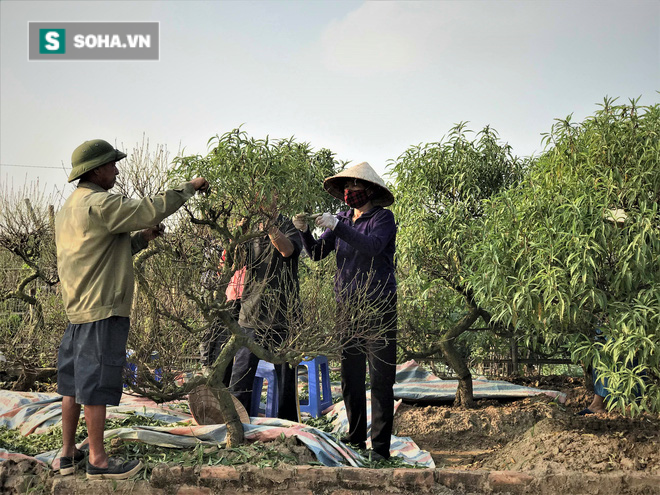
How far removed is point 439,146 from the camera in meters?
5.86

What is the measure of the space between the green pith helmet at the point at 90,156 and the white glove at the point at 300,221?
3.39 feet

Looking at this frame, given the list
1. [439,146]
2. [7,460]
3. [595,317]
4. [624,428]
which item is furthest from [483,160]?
[7,460]

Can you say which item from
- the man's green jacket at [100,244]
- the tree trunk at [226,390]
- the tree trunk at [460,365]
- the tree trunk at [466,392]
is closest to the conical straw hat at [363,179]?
the tree trunk at [226,390]

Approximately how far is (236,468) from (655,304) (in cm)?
252

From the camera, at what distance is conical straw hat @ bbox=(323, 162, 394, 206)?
13.8 feet

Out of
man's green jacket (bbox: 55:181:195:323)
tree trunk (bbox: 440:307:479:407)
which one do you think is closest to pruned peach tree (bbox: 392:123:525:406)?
tree trunk (bbox: 440:307:479:407)

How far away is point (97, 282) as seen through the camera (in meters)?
3.17

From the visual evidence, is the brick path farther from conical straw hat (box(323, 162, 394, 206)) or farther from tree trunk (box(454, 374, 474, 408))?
tree trunk (box(454, 374, 474, 408))

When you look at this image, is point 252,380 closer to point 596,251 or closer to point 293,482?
point 293,482

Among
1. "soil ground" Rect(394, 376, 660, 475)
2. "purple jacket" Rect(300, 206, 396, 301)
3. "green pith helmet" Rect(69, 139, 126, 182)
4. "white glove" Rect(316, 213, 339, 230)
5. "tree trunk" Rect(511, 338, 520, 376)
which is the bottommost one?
"soil ground" Rect(394, 376, 660, 475)

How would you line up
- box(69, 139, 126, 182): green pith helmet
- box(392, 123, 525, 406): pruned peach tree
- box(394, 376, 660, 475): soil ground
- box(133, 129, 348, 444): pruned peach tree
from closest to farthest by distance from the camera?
box(69, 139, 126, 182): green pith helmet
box(133, 129, 348, 444): pruned peach tree
box(394, 376, 660, 475): soil ground
box(392, 123, 525, 406): pruned peach tree

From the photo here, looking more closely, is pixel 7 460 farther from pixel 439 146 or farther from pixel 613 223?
pixel 439 146

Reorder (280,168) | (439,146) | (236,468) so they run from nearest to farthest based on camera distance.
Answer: (236,468)
(280,168)
(439,146)

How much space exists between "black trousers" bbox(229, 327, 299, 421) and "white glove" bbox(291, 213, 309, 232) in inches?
41.8
